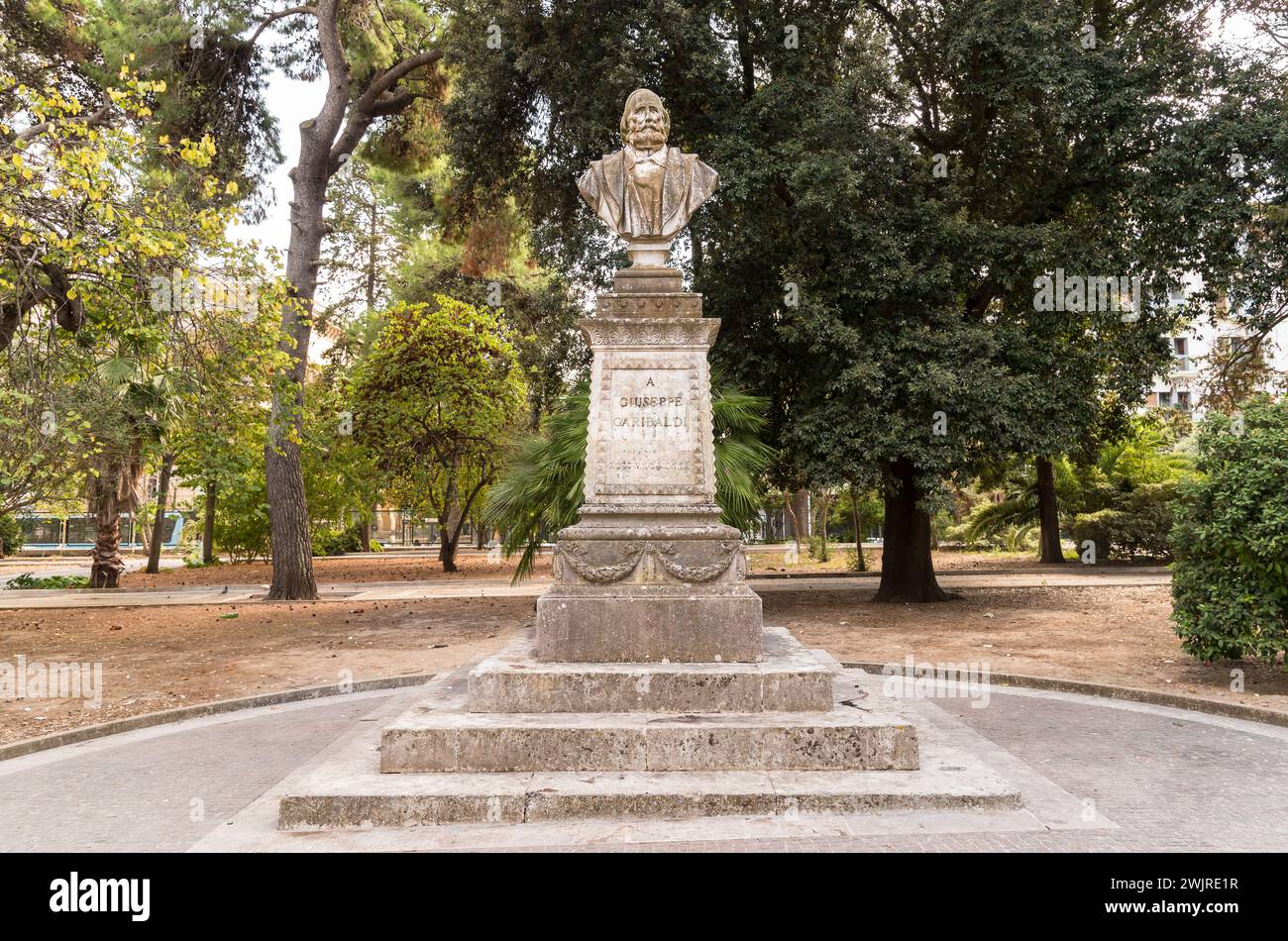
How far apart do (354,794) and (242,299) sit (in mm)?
8919

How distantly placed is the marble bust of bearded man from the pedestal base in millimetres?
3259

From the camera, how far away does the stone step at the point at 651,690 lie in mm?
5469

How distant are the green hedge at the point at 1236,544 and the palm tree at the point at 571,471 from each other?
561 centimetres

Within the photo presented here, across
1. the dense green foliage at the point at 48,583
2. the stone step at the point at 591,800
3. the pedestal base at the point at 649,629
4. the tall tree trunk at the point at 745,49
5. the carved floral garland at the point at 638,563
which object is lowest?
the dense green foliage at the point at 48,583

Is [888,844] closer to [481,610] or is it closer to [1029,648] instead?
[1029,648]

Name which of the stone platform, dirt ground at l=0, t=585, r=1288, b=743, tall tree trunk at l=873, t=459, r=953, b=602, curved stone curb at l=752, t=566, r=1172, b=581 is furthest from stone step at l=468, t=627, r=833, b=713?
curved stone curb at l=752, t=566, r=1172, b=581

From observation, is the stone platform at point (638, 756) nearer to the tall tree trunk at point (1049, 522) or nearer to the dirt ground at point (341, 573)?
the dirt ground at point (341, 573)

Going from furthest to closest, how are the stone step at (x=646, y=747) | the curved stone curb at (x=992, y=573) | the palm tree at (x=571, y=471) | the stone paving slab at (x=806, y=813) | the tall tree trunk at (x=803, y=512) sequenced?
the tall tree trunk at (x=803, y=512) < the curved stone curb at (x=992, y=573) < the palm tree at (x=571, y=471) < the stone step at (x=646, y=747) < the stone paving slab at (x=806, y=813)

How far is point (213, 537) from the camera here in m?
29.6

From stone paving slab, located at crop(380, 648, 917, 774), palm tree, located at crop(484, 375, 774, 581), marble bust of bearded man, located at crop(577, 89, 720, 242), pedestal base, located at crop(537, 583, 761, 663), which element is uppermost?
marble bust of bearded man, located at crop(577, 89, 720, 242)

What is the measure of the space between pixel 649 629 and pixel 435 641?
656 cm

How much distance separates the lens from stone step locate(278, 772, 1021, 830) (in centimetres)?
447

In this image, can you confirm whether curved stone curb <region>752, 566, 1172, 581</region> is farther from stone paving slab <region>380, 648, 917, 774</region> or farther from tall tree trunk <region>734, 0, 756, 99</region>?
stone paving slab <region>380, 648, 917, 774</region>

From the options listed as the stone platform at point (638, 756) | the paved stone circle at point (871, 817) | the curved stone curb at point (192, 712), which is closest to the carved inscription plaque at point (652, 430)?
the stone platform at point (638, 756)
